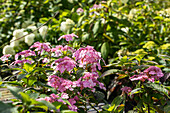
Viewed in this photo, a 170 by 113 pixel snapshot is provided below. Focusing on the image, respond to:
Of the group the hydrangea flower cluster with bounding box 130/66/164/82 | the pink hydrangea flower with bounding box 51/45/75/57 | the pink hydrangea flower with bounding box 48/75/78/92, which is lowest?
the hydrangea flower cluster with bounding box 130/66/164/82

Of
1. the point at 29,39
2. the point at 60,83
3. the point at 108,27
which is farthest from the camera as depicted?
the point at 29,39

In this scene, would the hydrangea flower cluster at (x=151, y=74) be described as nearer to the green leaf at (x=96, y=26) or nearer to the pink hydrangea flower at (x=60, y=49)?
the pink hydrangea flower at (x=60, y=49)

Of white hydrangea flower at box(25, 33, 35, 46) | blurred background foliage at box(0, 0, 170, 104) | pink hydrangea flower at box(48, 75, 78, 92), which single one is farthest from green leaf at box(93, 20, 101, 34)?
pink hydrangea flower at box(48, 75, 78, 92)

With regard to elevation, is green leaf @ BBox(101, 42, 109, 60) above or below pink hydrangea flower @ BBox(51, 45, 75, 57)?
below

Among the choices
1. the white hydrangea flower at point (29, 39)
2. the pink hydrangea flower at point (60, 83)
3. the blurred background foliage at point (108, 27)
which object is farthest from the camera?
the white hydrangea flower at point (29, 39)

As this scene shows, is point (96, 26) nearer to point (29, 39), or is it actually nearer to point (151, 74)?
point (29, 39)

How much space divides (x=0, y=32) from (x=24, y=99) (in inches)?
130

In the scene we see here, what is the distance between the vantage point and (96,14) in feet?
7.96

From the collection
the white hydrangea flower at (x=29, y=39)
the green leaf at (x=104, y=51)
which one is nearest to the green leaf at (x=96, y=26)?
the green leaf at (x=104, y=51)

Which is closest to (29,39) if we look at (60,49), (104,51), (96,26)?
(96,26)

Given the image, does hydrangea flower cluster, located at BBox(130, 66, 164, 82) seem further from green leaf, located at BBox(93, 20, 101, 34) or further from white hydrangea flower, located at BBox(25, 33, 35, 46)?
white hydrangea flower, located at BBox(25, 33, 35, 46)

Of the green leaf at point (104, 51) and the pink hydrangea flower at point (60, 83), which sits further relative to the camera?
the green leaf at point (104, 51)

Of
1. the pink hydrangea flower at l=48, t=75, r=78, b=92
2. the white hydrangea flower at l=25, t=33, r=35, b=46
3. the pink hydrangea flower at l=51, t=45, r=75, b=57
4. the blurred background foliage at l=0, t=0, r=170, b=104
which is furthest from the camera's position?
the white hydrangea flower at l=25, t=33, r=35, b=46

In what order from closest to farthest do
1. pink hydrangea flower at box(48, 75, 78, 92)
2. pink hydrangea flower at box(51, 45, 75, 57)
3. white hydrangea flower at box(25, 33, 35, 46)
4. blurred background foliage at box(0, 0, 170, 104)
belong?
pink hydrangea flower at box(48, 75, 78, 92), pink hydrangea flower at box(51, 45, 75, 57), blurred background foliage at box(0, 0, 170, 104), white hydrangea flower at box(25, 33, 35, 46)
